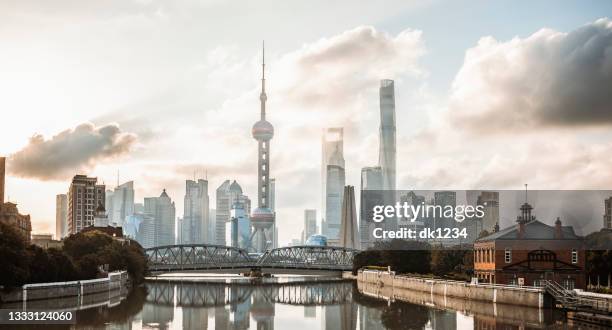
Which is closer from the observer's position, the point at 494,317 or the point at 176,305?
the point at 494,317

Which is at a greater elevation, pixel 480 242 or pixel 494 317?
pixel 480 242

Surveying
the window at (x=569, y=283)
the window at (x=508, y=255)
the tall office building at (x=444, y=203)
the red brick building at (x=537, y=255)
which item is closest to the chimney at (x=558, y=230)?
the red brick building at (x=537, y=255)

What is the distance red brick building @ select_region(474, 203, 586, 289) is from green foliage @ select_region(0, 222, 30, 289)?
4794 cm

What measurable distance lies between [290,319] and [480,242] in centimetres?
3008

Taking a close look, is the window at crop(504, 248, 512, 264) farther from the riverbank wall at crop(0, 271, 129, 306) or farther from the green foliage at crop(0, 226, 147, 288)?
the green foliage at crop(0, 226, 147, 288)

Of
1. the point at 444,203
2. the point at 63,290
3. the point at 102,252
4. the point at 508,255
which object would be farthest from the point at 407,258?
the point at 63,290

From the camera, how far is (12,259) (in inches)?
3344

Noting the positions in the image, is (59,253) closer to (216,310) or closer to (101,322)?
(216,310)

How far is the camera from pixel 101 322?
7438 cm

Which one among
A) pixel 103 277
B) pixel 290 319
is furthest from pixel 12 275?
pixel 103 277

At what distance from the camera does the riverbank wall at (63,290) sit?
8631cm

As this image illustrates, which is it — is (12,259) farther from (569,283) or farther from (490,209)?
(490,209)

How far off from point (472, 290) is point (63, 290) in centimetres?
4360

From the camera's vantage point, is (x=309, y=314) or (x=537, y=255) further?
(x=537, y=255)
